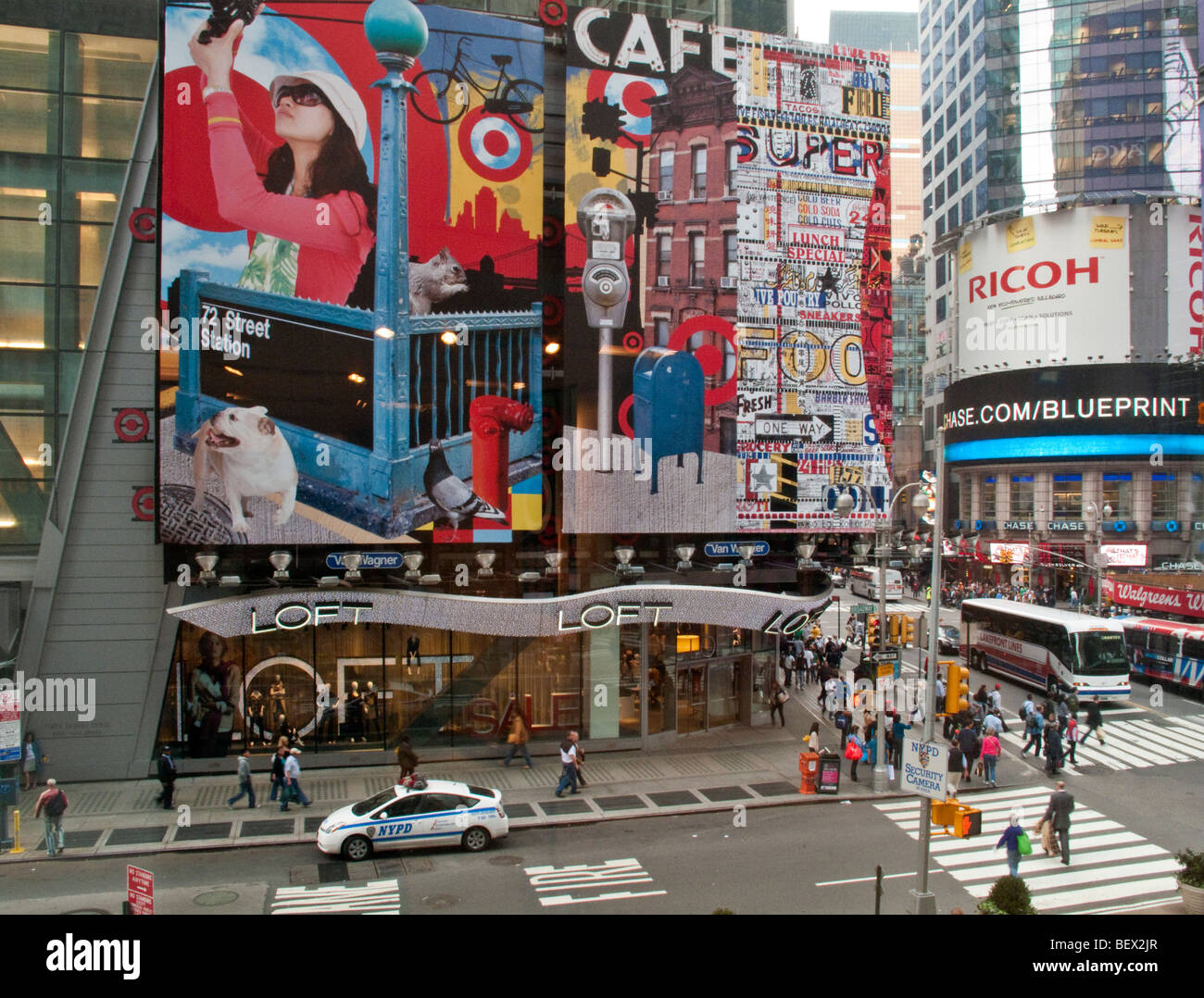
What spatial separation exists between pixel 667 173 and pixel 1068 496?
51.1m

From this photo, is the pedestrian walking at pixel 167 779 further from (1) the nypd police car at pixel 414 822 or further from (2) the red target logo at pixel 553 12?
(2) the red target logo at pixel 553 12

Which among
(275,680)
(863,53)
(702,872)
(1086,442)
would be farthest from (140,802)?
(1086,442)

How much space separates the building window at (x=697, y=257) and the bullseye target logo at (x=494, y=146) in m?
5.39

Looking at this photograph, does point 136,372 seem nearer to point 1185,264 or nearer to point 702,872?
point 702,872

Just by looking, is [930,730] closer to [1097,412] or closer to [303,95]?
[303,95]

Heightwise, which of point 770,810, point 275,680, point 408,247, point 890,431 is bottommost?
point 770,810

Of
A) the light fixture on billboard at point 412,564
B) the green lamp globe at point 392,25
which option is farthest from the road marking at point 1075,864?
the green lamp globe at point 392,25

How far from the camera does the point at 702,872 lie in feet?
62.2

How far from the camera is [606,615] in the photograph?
89.7 feet

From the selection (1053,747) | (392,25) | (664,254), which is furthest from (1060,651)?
(392,25)

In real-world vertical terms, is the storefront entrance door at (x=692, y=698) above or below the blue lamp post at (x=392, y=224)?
below

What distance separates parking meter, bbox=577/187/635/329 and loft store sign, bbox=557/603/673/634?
26.5ft

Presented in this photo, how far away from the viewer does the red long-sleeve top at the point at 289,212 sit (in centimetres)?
2559

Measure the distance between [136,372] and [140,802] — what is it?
11.1 m
